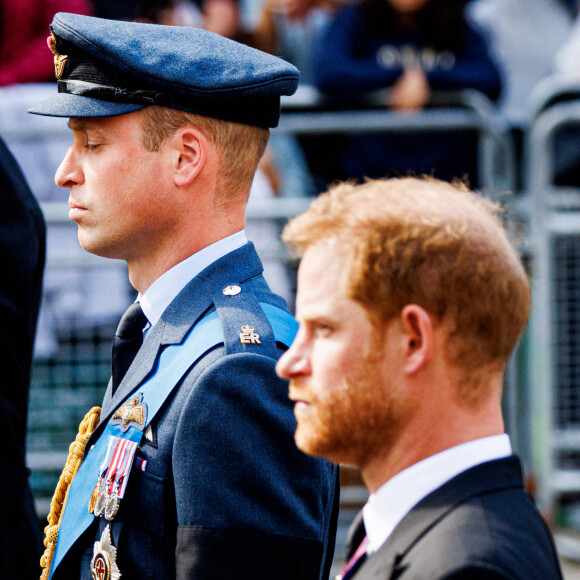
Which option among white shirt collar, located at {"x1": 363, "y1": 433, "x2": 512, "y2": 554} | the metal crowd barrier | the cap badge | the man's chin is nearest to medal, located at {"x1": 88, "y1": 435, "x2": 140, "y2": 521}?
the man's chin

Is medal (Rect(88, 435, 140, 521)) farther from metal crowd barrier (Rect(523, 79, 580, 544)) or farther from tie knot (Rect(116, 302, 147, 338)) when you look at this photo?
metal crowd barrier (Rect(523, 79, 580, 544))

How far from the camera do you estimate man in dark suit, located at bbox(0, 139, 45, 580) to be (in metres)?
2.40

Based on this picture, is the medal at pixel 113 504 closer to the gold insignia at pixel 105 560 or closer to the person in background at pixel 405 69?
the gold insignia at pixel 105 560

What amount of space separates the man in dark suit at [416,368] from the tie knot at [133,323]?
0.76 meters

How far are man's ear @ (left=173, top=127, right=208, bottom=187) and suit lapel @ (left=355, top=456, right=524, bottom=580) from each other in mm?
973

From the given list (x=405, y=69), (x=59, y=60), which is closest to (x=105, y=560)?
(x=59, y=60)

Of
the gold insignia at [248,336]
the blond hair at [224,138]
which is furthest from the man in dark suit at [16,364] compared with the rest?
the gold insignia at [248,336]

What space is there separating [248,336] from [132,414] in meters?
0.29

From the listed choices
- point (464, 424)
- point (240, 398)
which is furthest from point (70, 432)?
point (464, 424)

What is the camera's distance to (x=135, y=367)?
2.10 m

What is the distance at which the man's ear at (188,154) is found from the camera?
211 cm

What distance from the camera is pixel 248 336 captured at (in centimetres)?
197

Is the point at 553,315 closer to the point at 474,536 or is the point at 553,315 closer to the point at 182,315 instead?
the point at 182,315

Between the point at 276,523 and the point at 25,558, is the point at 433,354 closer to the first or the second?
the point at 276,523
